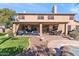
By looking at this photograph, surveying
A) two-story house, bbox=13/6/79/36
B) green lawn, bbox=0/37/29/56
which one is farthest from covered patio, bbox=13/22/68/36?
green lawn, bbox=0/37/29/56

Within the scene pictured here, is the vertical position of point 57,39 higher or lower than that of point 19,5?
lower

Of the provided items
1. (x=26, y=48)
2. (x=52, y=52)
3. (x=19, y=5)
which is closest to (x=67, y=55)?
(x=52, y=52)

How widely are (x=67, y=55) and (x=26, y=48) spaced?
57cm

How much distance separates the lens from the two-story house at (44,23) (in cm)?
570

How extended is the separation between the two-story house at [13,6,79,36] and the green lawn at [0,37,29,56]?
130 mm

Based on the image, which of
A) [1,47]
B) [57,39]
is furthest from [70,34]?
[1,47]

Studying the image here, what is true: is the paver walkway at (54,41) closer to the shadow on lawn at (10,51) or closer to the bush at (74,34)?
the bush at (74,34)

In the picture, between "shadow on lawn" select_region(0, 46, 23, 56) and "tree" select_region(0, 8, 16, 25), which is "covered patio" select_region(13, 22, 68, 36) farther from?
"shadow on lawn" select_region(0, 46, 23, 56)

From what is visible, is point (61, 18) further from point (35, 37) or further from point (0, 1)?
point (0, 1)

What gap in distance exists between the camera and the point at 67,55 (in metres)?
5.68

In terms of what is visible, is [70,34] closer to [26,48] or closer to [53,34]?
[53,34]


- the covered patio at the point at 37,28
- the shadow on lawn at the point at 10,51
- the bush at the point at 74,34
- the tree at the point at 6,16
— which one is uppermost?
the tree at the point at 6,16

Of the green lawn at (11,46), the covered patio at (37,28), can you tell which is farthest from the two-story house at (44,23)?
the green lawn at (11,46)

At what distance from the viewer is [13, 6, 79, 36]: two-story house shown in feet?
18.7
